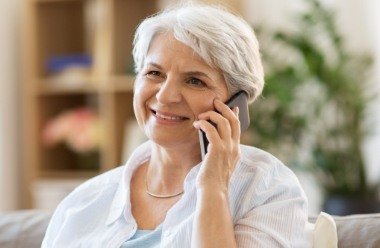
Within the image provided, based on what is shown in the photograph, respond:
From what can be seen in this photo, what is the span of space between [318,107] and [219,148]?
1.78 m

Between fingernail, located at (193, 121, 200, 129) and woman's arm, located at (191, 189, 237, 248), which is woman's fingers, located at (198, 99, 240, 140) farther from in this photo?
woman's arm, located at (191, 189, 237, 248)

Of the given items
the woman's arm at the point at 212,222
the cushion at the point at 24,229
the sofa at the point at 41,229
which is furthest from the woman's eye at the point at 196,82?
the cushion at the point at 24,229

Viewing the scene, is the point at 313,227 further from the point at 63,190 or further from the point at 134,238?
the point at 63,190

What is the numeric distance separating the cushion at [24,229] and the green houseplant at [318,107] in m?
1.49

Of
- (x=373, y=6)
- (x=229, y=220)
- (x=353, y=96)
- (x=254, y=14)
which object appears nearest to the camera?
(x=229, y=220)

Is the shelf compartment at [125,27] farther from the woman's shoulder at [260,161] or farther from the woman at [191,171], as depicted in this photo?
the woman's shoulder at [260,161]

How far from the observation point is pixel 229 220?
60.8 inches

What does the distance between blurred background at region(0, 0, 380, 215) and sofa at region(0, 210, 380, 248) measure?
150cm

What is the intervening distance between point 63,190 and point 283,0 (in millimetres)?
1457

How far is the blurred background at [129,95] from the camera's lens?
3.31m

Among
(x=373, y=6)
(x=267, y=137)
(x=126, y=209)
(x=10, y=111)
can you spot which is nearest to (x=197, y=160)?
(x=126, y=209)

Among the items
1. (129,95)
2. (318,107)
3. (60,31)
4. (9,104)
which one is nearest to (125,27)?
(129,95)

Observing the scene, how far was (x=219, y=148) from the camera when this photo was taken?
161 cm

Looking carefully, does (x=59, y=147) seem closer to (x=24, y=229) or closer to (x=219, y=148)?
(x=24, y=229)
